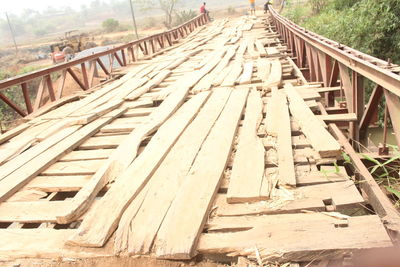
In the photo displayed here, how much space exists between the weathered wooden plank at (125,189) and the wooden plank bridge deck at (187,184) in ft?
0.04

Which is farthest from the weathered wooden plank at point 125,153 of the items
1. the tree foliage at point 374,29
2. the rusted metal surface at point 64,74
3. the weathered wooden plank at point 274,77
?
the tree foliage at point 374,29

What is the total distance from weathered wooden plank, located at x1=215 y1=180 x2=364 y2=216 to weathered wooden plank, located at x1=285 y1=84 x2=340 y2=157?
Answer: 1.61 ft

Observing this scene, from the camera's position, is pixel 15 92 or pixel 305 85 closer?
pixel 305 85

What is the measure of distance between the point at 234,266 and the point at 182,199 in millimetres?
737

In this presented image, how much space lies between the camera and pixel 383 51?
12.8 meters

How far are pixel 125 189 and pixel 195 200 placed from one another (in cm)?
64

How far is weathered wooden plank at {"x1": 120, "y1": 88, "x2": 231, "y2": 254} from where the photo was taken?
95.7 inches

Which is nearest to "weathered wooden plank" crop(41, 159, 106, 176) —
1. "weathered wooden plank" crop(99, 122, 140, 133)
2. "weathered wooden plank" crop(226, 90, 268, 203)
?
"weathered wooden plank" crop(99, 122, 140, 133)

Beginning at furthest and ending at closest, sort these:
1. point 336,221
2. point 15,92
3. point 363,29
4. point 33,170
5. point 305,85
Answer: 1. point 15,92
2. point 363,29
3. point 305,85
4. point 33,170
5. point 336,221

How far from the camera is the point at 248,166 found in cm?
323

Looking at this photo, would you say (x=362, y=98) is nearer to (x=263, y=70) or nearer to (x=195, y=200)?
(x=195, y=200)

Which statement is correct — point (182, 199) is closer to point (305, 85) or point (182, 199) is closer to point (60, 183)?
point (60, 183)

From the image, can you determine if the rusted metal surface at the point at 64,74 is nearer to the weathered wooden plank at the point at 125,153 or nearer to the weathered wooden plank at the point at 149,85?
the weathered wooden plank at the point at 149,85

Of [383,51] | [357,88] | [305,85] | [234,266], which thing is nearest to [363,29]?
[383,51]
